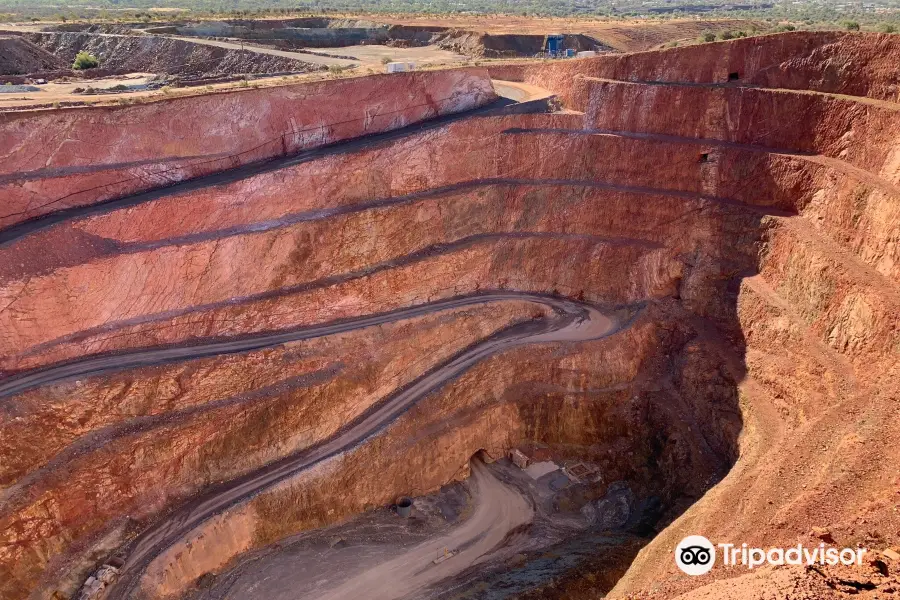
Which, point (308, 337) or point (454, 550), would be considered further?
point (308, 337)

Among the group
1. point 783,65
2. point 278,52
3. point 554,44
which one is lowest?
point 783,65

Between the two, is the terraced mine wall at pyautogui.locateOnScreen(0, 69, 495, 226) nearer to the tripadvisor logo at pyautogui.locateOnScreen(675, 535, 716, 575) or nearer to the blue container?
the blue container

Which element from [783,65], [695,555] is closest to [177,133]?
[695,555]

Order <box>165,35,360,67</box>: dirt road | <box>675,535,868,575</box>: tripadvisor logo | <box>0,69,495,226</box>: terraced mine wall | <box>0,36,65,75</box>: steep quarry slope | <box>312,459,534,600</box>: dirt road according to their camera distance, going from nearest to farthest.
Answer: <box>675,535,868,575</box>: tripadvisor logo < <box>312,459,534,600</box>: dirt road < <box>0,69,495,226</box>: terraced mine wall < <box>0,36,65,75</box>: steep quarry slope < <box>165,35,360,67</box>: dirt road

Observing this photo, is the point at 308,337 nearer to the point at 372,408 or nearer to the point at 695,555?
the point at 372,408

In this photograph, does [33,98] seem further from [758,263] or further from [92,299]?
[758,263]

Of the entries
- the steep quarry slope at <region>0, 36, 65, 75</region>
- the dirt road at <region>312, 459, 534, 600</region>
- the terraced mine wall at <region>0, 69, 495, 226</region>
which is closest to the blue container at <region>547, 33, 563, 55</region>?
the terraced mine wall at <region>0, 69, 495, 226</region>

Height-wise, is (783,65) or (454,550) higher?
(783,65)
